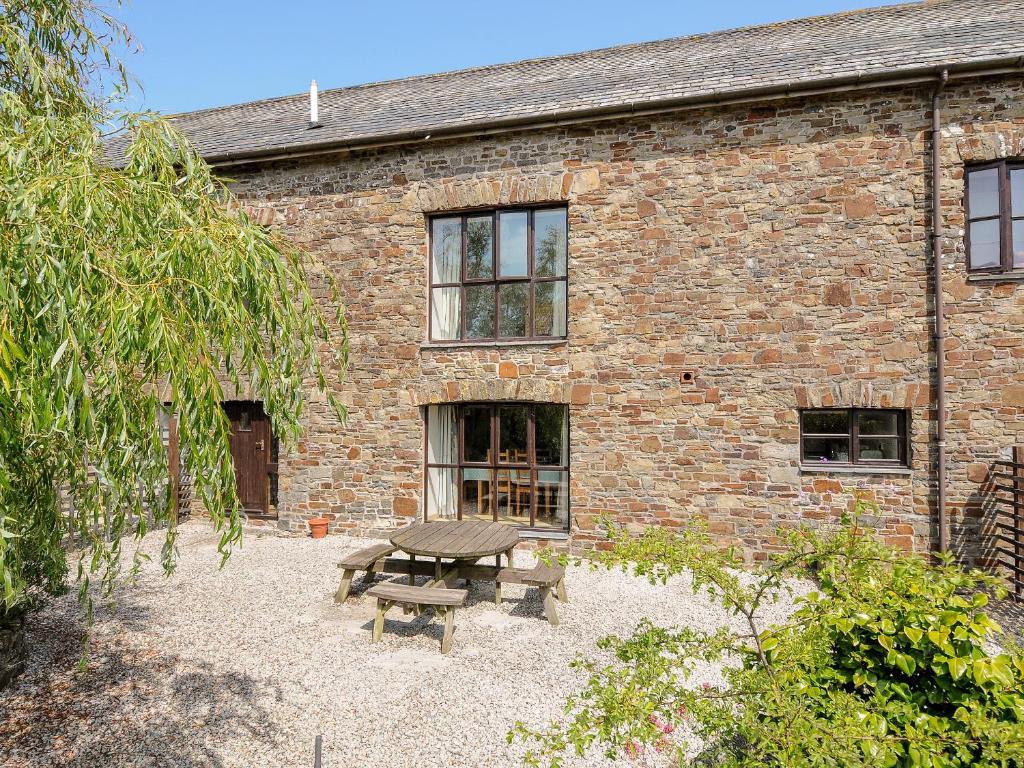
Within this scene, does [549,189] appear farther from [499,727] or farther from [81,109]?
[499,727]

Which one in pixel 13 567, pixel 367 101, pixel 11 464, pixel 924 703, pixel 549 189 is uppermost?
pixel 367 101

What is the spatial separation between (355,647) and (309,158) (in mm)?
6799

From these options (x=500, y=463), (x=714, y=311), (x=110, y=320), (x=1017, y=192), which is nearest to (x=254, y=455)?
(x=500, y=463)

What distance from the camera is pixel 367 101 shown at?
10562 mm

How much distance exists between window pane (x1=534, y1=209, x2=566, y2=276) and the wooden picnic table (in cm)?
356

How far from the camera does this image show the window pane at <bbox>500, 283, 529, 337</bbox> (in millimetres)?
7727

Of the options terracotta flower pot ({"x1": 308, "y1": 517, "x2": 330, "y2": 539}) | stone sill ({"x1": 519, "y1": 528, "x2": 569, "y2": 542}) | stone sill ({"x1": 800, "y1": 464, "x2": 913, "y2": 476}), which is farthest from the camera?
terracotta flower pot ({"x1": 308, "y1": 517, "x2": 330, "y2": 539})

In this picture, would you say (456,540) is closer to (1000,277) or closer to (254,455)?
(254,455)

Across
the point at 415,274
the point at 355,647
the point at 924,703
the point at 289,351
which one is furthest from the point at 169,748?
the point at 415,274

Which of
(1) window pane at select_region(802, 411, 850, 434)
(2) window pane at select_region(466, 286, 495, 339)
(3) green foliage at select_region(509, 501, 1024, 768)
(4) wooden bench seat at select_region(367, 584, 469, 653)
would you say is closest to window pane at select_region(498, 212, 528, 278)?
(2) window pane at select_region(466, 286, 495, 339)

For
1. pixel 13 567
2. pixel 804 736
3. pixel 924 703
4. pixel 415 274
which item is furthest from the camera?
pixel 415 274

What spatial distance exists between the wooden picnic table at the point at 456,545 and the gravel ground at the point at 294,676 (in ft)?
1.30

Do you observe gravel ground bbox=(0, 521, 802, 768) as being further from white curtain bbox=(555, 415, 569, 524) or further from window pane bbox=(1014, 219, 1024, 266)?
window pane bbox=(1014, 219, 1024, 266)

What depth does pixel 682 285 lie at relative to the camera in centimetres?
703
